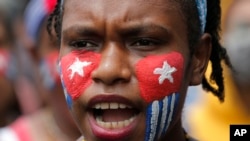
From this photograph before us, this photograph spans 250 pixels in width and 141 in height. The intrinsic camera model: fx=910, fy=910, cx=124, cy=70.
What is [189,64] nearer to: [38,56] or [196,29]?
[196,29]

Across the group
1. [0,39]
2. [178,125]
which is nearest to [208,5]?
[178,125]

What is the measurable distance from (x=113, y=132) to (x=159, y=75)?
0.29 m

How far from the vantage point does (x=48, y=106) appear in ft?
17.5

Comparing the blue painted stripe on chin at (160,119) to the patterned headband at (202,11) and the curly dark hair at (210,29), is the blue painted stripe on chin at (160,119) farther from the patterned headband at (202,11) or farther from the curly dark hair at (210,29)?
the patterned headband at (202,11)

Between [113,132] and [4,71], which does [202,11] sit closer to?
[113,132]

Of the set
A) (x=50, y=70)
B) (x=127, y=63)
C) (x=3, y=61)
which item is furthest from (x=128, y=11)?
(x=3, y=61)

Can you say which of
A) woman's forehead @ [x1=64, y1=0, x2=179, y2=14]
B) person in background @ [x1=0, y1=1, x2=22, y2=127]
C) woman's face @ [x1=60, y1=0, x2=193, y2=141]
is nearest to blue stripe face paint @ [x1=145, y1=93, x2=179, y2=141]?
woman's face @ [x1=60, y1=0, x2=193, y2=141]

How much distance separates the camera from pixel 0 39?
597 centimetres

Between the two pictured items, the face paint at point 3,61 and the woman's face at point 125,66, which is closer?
the woman's face at point 125,66

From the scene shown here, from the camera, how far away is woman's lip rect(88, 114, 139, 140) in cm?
329

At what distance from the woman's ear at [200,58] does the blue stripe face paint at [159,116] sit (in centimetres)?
18

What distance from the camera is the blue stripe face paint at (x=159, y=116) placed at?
11.1 ft

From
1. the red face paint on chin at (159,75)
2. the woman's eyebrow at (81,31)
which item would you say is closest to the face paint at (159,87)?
the red face paint on chin at (159,75)

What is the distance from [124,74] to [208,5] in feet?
2.25
